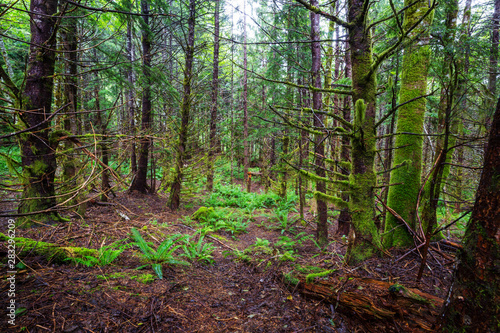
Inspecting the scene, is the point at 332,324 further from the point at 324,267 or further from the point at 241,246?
the point at 241,246

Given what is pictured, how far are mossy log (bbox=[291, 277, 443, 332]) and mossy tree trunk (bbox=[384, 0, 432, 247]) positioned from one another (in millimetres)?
1485

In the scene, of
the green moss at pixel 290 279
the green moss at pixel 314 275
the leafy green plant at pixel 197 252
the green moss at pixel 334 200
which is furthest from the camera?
the leafy green plant at pixel 197 252

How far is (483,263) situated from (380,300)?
1113mm

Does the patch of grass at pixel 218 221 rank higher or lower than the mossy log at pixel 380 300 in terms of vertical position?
lower

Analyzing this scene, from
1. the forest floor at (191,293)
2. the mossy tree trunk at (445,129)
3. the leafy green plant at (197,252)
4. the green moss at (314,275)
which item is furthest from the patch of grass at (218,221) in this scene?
the mossy tree trunk at (445,129)

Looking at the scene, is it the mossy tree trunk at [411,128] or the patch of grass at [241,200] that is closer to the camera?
the mossy tree trunk at [411,128]

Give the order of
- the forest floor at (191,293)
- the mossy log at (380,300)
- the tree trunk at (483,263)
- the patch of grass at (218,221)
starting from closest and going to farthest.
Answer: the tree trunk at (483,263)
the mossy log at (380,300)
the forest floor at (191,293)
the patch of grass at (218,221)

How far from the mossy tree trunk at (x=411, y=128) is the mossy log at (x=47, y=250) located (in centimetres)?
493

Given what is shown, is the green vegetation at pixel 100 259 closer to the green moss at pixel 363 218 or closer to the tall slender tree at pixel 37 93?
the tall slender tree at pixel 37 93

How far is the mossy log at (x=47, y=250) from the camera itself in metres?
2.96

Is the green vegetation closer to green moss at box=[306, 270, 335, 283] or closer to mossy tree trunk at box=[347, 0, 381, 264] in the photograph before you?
green moss at box=[306, 270, 335, 283]

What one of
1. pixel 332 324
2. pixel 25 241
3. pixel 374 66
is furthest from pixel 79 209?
pixel 374 66

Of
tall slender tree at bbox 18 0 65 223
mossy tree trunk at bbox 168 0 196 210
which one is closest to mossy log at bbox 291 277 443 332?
tall slender tree at bbox 18 0 65 223

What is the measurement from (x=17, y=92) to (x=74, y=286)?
356cm
